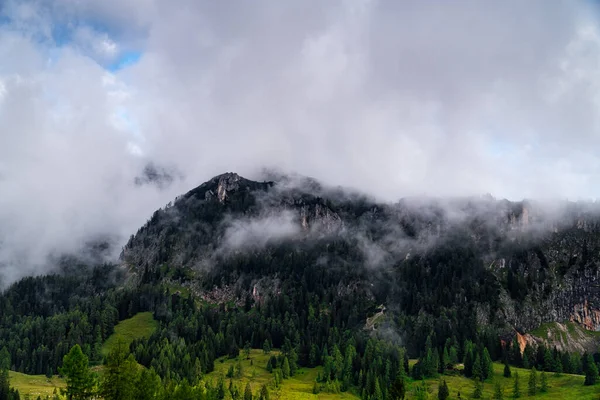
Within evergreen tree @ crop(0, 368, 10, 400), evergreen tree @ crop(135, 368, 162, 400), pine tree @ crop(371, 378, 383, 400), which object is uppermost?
evergreen tree @ crop(135, 368, 162, 400)

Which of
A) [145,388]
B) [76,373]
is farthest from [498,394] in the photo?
[76,373]

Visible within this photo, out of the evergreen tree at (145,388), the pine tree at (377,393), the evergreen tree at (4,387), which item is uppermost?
the evergreen tree at (145,388)

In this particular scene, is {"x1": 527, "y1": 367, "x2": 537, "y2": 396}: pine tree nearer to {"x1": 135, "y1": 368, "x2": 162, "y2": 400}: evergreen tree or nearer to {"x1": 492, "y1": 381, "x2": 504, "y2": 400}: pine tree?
{"x1": 492, "y1": 381, "x2": 504, "y2": 400}: pine tree

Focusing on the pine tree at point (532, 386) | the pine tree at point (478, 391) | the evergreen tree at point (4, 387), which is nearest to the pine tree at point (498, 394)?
the pine tree at point (478, 391)

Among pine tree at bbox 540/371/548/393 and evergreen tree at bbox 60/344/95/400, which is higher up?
evergreen tree at bbox 60/344/95/400

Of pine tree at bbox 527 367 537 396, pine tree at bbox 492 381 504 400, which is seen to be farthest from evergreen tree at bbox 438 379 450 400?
pine tree at bbox 527 367 537 396

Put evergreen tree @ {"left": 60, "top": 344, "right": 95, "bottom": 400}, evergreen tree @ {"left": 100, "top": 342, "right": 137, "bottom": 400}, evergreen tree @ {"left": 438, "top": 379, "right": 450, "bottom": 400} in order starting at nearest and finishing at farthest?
evergreen tree @ {"left": 100, "top": 342, "right": 137, "bottom": 400} → evergreen tree @ {"left": 60, "top": 344, "right": 95, "bottom": 400} → evergreen tree @ {"left": 438, "top": 379, "right": 450, "bottom": 400}

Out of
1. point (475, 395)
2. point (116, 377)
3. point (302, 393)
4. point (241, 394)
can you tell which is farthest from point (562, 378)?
point (116, 377)

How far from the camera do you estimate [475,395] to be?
181 m

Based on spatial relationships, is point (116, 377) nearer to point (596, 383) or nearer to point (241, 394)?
point (241, 394)

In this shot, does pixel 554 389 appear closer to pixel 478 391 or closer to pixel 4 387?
pixel 478 391

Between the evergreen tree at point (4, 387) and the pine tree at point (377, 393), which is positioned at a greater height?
Answer: the evergreen tree at point (4, 387)

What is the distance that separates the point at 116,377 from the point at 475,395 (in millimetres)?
144505

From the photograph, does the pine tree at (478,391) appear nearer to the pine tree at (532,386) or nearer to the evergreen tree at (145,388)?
the pine tree at (532,386)
